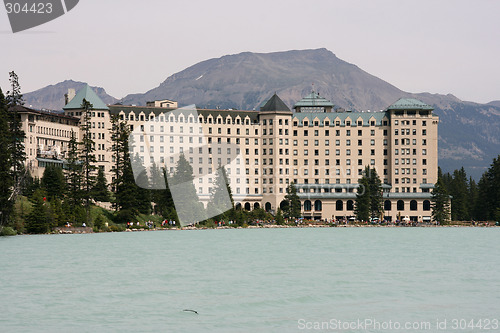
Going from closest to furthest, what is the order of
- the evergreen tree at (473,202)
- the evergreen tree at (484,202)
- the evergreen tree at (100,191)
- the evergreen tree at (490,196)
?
the evergreen tree at (100,191) < the evergreen tree at (490,196) < the evergreen tree at (484,202) < the evergreen tree at (473,202)

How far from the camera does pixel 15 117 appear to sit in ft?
388

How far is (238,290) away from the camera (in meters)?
44.7

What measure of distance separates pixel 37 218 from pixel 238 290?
2718 inches

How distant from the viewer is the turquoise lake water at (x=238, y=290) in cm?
3400

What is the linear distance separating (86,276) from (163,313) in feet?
59.3

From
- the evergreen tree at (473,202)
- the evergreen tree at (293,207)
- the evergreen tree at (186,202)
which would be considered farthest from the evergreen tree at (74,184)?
the evergreen tree at (473,202)

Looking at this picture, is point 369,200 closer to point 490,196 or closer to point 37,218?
point 490,196

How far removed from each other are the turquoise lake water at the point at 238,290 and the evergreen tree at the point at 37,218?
32019 mm

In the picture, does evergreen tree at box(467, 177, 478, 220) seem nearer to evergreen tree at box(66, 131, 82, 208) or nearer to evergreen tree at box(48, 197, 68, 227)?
evergreen tree at box(66, 131, 82, 208)

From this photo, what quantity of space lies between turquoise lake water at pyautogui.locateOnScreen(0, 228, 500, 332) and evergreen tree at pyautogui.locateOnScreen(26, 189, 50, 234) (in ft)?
105

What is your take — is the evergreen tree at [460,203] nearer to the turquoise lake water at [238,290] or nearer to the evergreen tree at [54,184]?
the evergreen tree at [54,184]

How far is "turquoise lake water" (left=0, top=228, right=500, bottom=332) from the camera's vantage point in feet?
112

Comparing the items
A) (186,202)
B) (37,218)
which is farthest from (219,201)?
(37,218)

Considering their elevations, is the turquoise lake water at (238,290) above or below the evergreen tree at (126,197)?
below
